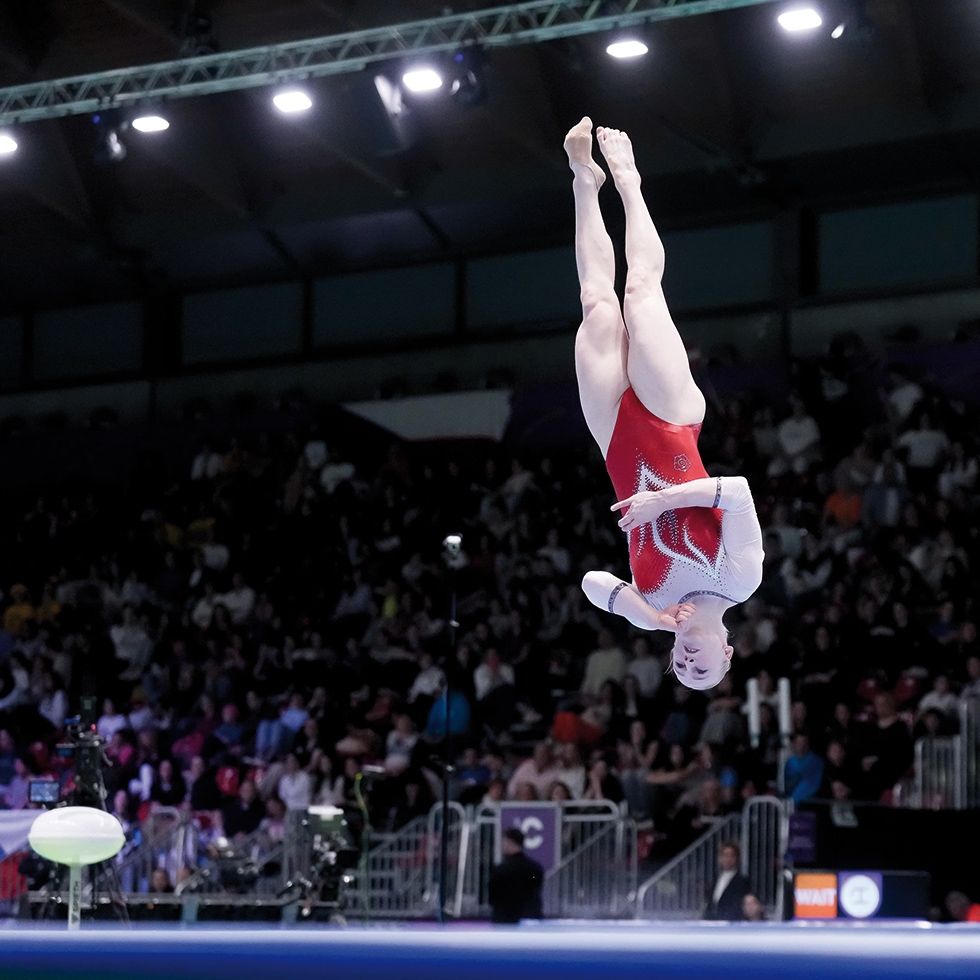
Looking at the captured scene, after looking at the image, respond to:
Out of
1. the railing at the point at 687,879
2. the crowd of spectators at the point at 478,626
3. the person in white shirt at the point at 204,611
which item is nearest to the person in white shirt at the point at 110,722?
the crowd of spectators at the point at 478,626

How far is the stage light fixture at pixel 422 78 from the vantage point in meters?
11.4

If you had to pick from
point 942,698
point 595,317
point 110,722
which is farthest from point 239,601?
point 595,317

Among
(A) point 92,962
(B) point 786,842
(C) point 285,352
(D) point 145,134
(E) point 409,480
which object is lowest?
(B) point 786,842

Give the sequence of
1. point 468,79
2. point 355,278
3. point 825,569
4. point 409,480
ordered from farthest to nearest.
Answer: point 355,278 → point 409,480 → point 825,569 → point 468,79

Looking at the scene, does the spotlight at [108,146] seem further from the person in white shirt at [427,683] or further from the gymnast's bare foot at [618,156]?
the gymnast's bare foot at [618,156]

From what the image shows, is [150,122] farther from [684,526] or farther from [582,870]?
[684,526]

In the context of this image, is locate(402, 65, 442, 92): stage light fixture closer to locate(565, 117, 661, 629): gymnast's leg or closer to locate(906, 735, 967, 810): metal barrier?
locate(565, 117, 661, 629): gymnast's leg

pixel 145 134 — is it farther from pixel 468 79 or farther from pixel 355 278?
pixel 468 79

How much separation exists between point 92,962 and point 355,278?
16563 mm

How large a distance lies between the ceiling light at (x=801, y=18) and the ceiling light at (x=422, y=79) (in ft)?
8.84

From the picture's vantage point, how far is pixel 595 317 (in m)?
5.76

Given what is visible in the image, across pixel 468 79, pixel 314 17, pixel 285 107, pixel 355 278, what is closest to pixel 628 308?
pixel 468 79

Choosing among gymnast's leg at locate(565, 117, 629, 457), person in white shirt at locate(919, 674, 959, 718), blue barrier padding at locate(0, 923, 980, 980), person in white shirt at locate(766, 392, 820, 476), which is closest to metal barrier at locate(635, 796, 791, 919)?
person in white shirt at locate(919, 674, 959, 718)

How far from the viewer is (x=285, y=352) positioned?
18.6m
